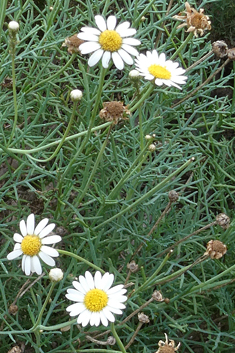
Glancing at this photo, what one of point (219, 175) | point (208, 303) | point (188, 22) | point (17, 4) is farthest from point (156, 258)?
point (17, 4)

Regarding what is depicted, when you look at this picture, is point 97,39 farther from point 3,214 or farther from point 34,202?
point 3,214

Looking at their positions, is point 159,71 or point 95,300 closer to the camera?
point 95,300

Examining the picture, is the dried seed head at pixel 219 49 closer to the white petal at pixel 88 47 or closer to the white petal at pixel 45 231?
the white petal at pixel 88 47

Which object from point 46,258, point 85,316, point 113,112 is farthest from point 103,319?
point 113,112

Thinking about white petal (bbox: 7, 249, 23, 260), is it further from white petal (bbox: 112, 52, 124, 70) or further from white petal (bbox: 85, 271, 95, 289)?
white petal (bbox: 112, 52, 124, 70)

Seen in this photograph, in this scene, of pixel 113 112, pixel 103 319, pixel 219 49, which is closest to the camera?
pixel 103 319

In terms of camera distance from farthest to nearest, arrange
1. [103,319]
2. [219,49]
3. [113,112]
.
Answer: [219,49], [113,112], [103,319]

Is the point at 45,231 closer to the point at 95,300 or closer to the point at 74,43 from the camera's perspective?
the point at 95,300
